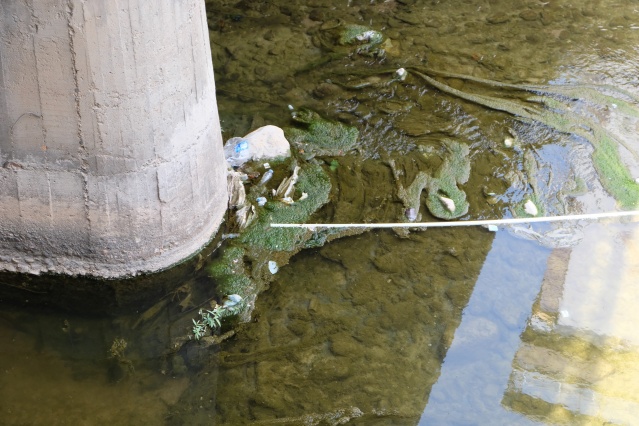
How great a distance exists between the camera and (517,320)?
14.4 feet

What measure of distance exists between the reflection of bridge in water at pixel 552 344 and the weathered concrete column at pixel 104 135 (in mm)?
1827

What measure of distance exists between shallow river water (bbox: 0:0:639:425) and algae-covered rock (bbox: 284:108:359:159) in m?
0.10

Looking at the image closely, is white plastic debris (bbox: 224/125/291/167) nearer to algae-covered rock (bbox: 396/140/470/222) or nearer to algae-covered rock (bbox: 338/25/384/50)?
algae-covered rock (bbox: 396/140/470/222)

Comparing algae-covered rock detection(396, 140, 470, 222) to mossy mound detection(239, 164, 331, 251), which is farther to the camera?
algae-covered rock detection(396, 140, 470, 222)

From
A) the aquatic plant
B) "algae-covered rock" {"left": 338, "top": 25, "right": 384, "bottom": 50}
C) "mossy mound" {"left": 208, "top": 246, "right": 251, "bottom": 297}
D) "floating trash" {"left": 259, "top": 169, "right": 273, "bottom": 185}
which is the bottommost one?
the aquatic plant

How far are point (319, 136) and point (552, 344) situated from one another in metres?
2.30

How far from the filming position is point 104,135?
3863mm

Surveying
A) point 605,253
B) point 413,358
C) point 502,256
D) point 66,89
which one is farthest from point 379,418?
point 66,89

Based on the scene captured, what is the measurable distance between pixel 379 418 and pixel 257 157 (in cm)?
220

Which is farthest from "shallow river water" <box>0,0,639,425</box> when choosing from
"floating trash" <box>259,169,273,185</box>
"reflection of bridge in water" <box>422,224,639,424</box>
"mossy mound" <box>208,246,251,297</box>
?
"floating trash" <box>259,169,273,185</box>

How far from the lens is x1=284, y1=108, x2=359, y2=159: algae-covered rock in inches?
212

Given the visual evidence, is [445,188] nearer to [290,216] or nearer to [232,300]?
[290,216]

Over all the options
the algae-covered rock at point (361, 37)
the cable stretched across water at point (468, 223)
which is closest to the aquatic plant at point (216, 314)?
the cable stretched across water at point (468, 223)

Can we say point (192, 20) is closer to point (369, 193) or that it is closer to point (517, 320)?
point (369, 193)
